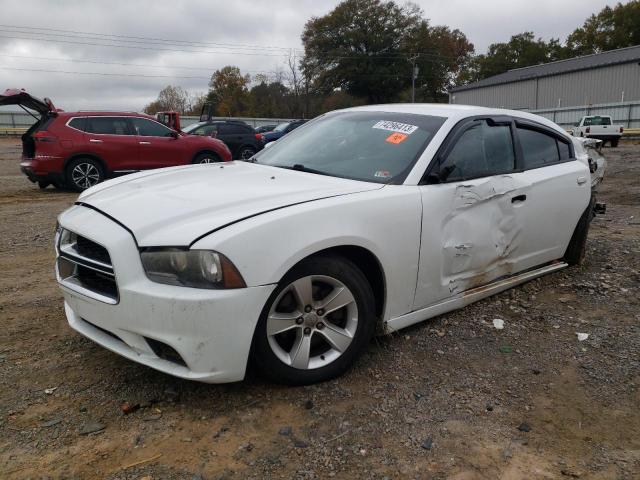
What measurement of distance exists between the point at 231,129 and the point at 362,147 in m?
13.8

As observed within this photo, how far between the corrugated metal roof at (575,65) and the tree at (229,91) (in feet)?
88.4

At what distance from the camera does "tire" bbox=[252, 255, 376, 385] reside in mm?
2645

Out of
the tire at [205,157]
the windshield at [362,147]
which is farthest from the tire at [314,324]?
the tire at [205,157]

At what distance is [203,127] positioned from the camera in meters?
16.4

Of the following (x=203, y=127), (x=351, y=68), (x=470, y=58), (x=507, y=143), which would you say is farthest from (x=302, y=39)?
(x=507, y=143)

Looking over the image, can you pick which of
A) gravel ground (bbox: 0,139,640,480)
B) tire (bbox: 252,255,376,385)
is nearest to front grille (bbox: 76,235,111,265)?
gravel ground (bbox: 0,139,640,480)

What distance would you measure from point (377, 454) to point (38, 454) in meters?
1.47

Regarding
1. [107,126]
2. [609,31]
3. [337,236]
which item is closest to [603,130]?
[107,126]

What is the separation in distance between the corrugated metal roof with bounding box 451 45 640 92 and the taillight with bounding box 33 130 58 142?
133 feet

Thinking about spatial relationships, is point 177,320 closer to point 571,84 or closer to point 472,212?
point 472,212

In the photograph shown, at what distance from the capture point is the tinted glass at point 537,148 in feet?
13.5

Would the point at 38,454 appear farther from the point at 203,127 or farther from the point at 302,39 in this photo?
the point at 302,39

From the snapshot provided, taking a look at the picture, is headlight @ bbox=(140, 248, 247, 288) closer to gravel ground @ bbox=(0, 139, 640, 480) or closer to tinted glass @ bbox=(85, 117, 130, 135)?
gravel ground @ bbox=(0, 139, 640, 480)

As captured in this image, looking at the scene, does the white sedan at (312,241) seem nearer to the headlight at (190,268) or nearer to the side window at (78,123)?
the headlight at (190,268)
